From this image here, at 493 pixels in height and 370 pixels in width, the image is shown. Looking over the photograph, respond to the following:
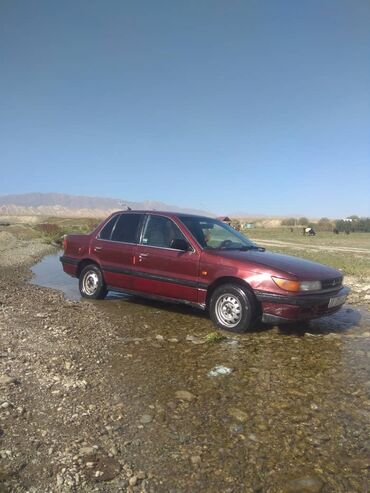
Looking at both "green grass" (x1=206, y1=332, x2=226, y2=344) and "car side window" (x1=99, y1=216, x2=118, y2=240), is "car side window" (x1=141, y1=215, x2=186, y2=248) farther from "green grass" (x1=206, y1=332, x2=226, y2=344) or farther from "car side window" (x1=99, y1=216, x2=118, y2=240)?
"green grass" (x1=206, y1=332, x2=226, y2=344)

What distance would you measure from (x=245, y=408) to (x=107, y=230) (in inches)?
210

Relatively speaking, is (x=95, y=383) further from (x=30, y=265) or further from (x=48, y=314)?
(x=30, y=265)

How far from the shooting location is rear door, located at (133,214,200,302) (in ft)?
22.3

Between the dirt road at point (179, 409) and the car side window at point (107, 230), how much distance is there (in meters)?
2.22

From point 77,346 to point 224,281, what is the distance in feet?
7.61

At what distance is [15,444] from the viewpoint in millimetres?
3025

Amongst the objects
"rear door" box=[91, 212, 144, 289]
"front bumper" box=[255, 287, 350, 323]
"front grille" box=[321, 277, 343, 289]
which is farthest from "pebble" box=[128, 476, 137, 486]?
"rear door" box=[91, 212, 144, 289]

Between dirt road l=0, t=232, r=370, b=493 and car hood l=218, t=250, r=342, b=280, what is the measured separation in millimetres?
915

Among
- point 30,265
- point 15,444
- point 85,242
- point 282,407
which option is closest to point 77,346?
point 15,444

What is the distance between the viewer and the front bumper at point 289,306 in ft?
19.2

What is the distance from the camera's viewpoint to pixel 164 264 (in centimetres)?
714

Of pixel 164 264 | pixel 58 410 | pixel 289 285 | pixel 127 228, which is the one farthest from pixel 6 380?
pixel 127 228

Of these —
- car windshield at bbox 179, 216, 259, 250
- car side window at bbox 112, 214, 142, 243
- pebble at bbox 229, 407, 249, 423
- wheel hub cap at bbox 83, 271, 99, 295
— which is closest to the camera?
pebble at bbox 229, 407, 249, 423

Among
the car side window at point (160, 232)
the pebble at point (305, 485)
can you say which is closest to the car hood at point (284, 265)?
the car side window at point (160, 232)
